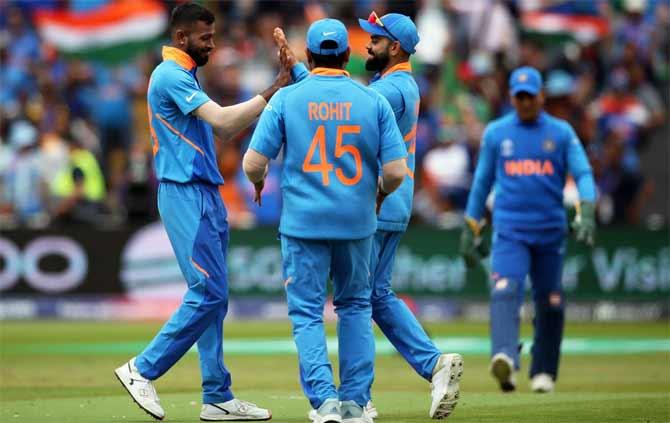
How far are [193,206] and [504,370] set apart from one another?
12.5 ft

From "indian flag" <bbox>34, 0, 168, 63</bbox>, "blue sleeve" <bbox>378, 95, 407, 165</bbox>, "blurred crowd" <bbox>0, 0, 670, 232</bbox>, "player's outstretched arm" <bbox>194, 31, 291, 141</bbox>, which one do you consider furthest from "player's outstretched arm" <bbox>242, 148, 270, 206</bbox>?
"indian flag" <bbox>34, 0, 168, 63</bbox>

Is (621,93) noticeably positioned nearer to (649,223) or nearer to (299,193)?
(649,223)

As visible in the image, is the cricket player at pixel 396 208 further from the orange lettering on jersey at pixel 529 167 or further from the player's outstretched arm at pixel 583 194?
the orange lettering on jersey at pixel 529 167

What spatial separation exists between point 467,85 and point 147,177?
18.7 feet

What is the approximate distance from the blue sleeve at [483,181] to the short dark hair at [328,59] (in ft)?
14.1

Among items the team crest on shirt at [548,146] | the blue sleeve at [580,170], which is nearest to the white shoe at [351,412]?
the blue sleeve at [580,170]

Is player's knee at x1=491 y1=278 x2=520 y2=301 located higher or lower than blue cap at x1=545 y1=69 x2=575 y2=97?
lower

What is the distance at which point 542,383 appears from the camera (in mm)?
12469

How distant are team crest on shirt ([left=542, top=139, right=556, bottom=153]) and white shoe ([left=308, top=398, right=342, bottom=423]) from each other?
4.90 metres

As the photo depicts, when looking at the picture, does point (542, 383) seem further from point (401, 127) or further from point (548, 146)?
point (401, 127)

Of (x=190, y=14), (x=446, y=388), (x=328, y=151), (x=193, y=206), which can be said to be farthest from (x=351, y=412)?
(x=190, y=14)

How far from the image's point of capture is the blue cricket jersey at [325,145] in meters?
8.68

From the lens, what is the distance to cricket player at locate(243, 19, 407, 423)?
28.5ft

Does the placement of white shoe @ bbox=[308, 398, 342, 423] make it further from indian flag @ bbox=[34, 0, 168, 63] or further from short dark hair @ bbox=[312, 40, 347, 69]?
indian flag @ bbox=[34, 0, 168, 63]
